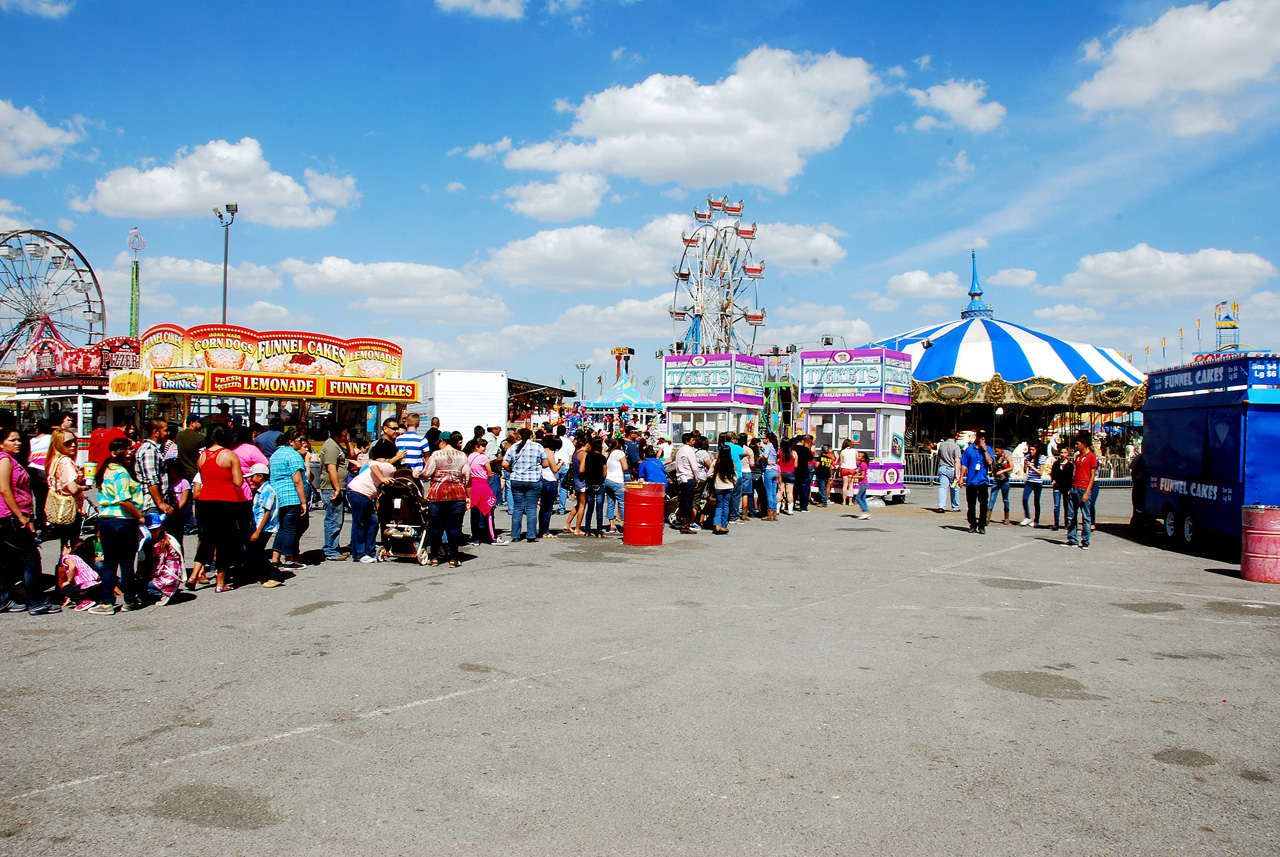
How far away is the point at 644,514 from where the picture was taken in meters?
11.2

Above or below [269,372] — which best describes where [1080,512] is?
below

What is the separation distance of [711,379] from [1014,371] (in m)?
15.9

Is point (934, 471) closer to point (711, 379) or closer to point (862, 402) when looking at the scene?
point (862, 402)

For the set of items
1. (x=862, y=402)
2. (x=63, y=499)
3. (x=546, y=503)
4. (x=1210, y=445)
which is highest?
(x=862, y=402)

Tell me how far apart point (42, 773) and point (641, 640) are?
3636 millimetres

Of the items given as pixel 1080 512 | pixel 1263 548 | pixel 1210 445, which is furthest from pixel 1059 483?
pixel 1263 548

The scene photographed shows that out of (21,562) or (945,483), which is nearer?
(21,562)

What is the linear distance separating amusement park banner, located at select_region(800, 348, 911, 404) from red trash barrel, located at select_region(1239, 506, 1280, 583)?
1117cm

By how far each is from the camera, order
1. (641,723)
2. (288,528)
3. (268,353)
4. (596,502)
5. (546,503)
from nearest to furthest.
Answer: (641,723) → (288,528) → (546,503) → (596,502) → (268,353)

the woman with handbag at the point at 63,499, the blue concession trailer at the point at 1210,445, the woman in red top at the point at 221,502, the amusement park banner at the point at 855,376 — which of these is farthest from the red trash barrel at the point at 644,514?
the amusement park banner at the point at 855,376

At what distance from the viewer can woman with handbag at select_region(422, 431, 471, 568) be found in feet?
30.6

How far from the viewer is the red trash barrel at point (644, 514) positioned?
11180 millimetres

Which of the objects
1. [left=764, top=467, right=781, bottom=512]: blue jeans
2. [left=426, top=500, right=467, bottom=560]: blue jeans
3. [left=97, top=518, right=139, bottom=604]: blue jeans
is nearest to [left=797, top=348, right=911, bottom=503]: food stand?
[left=764, top=467, right=781, bottom=512]: blue jeans

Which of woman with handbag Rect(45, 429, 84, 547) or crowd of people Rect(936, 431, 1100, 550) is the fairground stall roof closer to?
crowd of people Rect(936, 431, 1100, 550)
